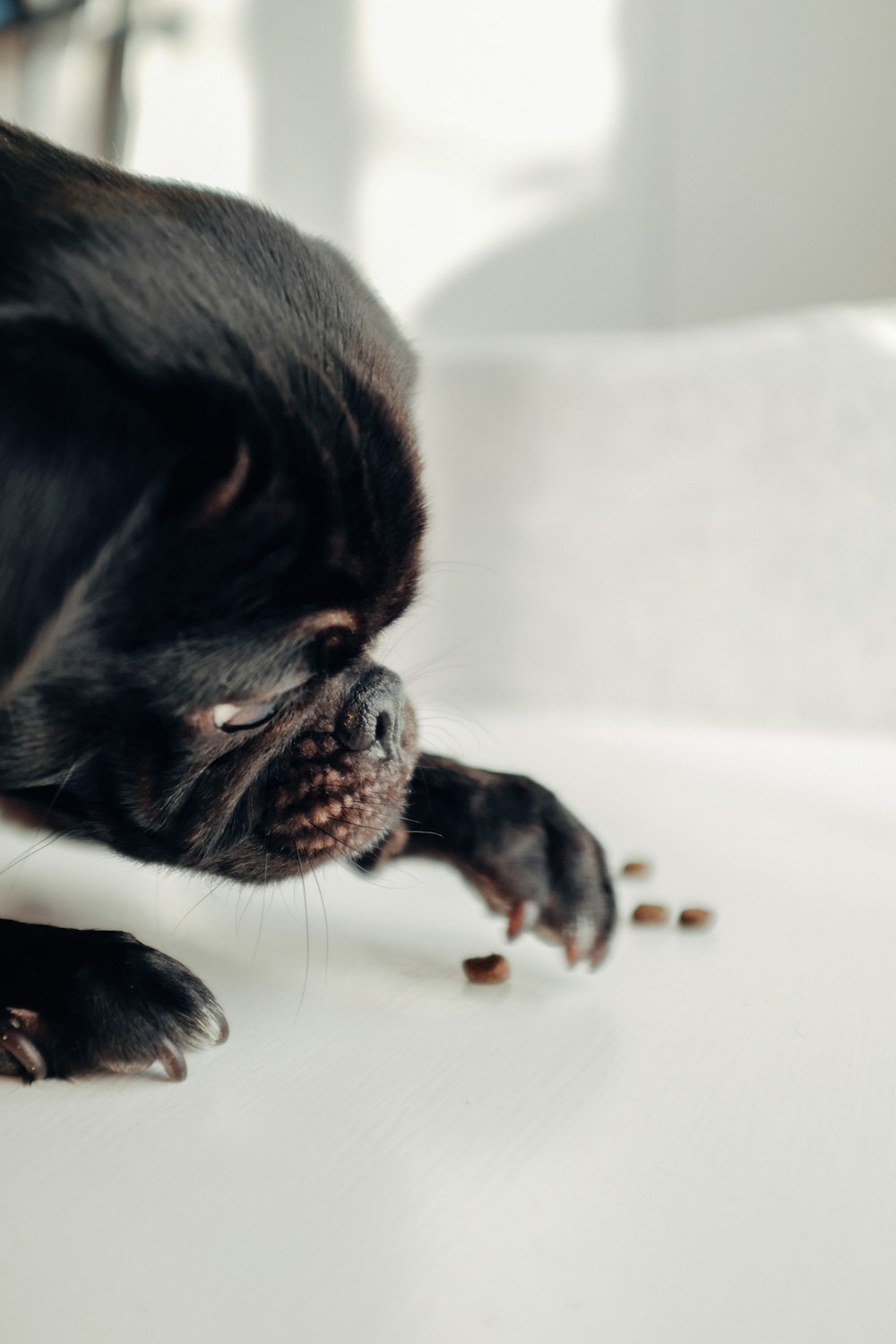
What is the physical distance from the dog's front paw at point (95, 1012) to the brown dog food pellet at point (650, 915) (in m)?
0.41

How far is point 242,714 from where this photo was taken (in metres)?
0.68

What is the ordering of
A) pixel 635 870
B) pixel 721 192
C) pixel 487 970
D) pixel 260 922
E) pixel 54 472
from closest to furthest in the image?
pixel 54 472 → pixel 487 970 → pixel 260 922 → pixel 635 870 → pixel 721 192

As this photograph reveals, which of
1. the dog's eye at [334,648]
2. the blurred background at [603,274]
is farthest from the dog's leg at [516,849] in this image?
the blurred background at [603,274]

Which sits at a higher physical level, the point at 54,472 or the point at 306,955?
the point at 54,472

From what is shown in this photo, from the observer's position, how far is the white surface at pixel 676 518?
1.86 metres

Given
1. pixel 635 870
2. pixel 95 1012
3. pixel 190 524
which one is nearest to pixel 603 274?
pixel 635 870

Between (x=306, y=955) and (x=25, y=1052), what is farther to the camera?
(x=306, y=955)

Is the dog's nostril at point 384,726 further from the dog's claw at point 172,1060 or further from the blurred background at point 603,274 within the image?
the blurred background at point 603,274

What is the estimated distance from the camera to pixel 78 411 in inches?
21.6

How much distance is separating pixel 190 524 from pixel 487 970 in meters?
0.38

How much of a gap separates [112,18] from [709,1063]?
3067 millimetres

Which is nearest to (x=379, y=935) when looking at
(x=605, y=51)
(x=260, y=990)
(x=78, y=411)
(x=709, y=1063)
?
(x=260, y=990)

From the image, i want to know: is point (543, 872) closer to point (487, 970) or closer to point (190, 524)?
point (487, 970)

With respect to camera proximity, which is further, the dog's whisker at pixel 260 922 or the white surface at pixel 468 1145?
the dog's whisker at pixel 260 922
